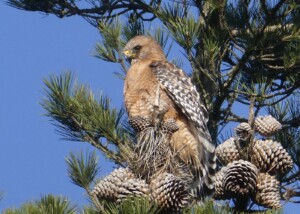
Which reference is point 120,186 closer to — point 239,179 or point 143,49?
point 239,179

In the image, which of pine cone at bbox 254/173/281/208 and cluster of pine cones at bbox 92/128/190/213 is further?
pine cone at bbox 254/173/281/208

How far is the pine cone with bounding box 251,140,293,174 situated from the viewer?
10.2 ft

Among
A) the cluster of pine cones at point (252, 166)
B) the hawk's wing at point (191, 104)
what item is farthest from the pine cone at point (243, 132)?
the hawk's wing at point (191, 104)

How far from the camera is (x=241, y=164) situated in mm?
2949

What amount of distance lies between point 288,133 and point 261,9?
1.99ft

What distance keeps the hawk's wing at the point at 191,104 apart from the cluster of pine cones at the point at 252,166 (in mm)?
606

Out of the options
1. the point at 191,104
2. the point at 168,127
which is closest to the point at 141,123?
the point at 168,127

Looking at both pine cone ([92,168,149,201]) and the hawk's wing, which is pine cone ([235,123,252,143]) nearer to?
pine cone ([92,168,149,201])

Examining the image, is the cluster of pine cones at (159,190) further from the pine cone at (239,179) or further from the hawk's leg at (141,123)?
the hawk's leg at (141,123)

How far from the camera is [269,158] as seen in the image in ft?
10.1

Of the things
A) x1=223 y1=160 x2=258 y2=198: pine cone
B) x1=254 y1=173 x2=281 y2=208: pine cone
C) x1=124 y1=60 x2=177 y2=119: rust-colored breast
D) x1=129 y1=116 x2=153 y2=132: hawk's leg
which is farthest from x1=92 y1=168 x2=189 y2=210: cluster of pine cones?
x1=124 y1=60 x2=177 y2=119: rust-colored breast

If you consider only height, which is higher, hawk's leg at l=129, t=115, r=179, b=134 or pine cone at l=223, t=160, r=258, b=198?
hawk's leg at l=129, t=115, r=179, b=134

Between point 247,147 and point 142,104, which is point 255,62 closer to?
point 142,104

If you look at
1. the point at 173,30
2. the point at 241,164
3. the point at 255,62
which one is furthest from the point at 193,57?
the point at 241,164
